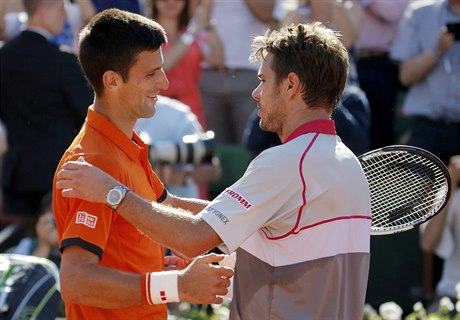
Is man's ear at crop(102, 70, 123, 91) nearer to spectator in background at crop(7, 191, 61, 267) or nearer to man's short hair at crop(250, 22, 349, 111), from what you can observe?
man's short hair at crop(250, 22, 349, 111)

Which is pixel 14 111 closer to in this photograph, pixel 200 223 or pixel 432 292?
pixel 432 292

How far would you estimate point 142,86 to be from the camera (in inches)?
161

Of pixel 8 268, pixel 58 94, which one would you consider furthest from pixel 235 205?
pixel 58 94

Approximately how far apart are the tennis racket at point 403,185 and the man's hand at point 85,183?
121 centimetres

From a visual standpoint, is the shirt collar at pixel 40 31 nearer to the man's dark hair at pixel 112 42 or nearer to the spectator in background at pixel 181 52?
the spectator in background at pixel 181 52

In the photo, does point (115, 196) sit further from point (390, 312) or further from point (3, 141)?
point (3, 141)

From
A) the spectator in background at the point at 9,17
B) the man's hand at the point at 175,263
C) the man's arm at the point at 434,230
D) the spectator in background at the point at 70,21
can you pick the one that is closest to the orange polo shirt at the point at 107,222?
the man's hand at the point at 175,263

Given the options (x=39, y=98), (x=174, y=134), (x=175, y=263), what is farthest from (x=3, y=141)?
(x=175, y=263)

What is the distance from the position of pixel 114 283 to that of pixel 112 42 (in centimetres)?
89

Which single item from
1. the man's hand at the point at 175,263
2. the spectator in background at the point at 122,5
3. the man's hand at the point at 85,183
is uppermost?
the man's hand at the point at 85,183

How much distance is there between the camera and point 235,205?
3.81 metres

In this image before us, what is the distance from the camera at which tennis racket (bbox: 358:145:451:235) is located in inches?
175

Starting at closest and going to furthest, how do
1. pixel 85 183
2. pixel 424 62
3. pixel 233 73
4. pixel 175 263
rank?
pixel 85 183
pixel 175 263
pixel 424 62
pixel 233 73

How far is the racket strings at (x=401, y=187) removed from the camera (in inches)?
177
